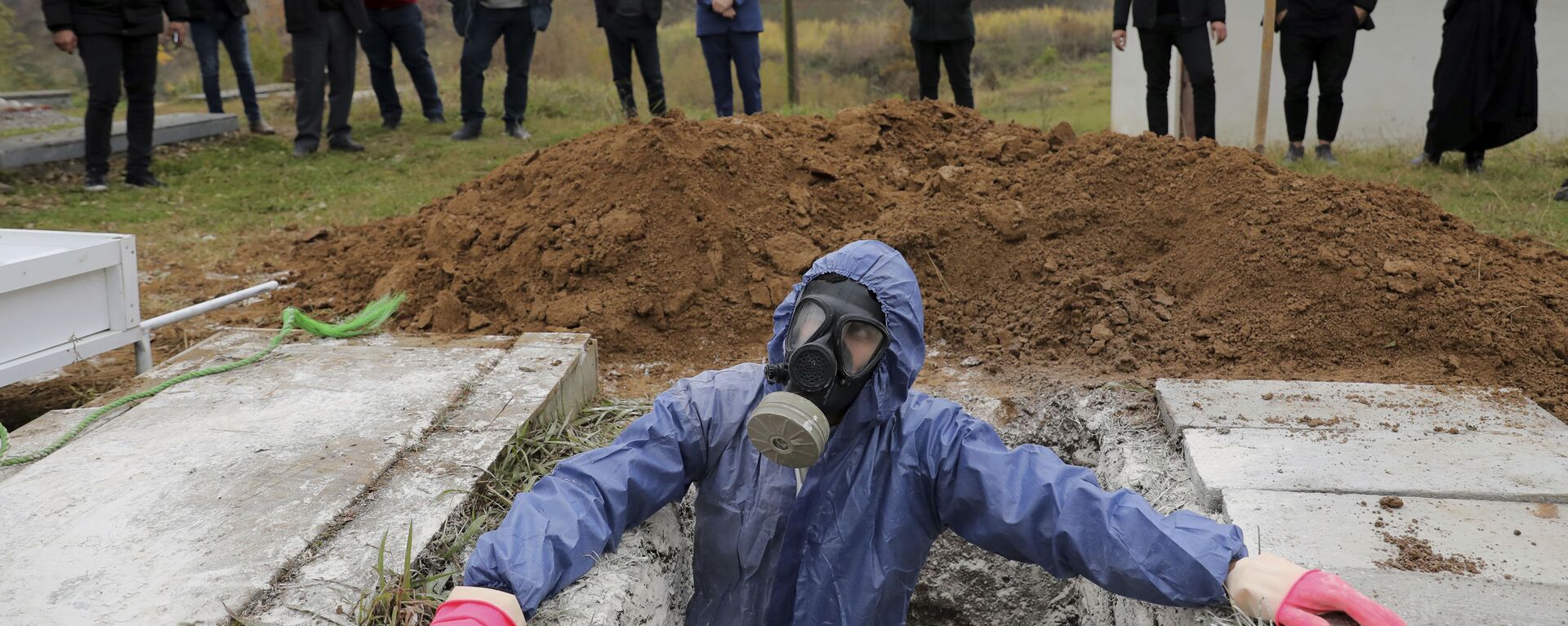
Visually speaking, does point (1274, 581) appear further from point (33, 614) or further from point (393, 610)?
point (33, 614)

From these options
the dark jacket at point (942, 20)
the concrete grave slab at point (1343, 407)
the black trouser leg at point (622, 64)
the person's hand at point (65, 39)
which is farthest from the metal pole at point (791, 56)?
the concrete grave slab at point (1343, 407)

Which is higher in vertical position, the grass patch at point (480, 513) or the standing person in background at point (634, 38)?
the standing person in background at point (634, 38)

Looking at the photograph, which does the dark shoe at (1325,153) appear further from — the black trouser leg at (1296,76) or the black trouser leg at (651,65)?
the black trouser leg at (651,65)

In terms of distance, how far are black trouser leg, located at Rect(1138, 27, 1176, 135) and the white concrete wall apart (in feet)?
7.29

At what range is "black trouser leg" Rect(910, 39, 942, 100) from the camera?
7797 mm

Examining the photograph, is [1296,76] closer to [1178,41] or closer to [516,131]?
[1178,41]

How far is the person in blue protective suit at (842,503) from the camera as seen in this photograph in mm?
2125

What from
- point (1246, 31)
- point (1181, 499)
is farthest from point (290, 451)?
point (1246, 31)

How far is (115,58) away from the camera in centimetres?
684

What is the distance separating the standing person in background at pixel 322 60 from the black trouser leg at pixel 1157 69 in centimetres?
569

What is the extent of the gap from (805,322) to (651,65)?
689cm

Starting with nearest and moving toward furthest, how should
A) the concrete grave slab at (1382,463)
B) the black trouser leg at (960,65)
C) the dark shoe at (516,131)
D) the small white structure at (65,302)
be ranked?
1. the concrete grave slab at (1382,463)
2. the small white structure at (65,302)
3. the black trouser leg at (960,65)
4. the dark shoe at (516,131)

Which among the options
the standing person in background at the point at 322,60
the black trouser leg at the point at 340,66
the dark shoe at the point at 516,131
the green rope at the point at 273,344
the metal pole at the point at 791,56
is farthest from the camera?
the metal pole at the point at 791,56

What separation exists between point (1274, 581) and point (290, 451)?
2.30 m
